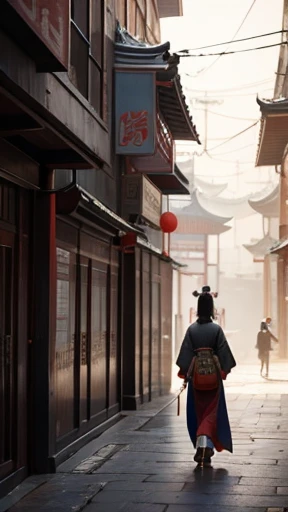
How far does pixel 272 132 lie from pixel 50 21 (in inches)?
840

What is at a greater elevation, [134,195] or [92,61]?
[92,61]

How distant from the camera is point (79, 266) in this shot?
14.7m

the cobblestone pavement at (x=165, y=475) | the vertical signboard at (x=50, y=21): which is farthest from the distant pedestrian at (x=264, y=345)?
the vertical signboard at (x=50, y=21)

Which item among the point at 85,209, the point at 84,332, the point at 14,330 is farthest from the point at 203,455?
the point at 85,209

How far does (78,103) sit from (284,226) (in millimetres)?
29296

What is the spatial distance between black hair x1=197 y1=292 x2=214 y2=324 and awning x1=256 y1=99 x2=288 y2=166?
40.2ft

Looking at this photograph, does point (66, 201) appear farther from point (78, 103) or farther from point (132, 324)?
point (132, 324)

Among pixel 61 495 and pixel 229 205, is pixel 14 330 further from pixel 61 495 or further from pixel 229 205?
pixel 229 205

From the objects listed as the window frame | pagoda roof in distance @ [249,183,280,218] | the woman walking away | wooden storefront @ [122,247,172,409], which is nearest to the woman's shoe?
the woman walking away

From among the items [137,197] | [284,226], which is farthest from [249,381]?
[137,197]

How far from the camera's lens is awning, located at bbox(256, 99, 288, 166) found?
82.8 feet

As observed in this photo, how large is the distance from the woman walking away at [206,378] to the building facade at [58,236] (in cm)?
175

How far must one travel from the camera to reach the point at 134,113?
18.7 meters

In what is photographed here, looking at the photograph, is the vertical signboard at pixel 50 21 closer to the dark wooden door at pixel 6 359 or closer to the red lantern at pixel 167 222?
the dark wooden door at pixel 6 359
